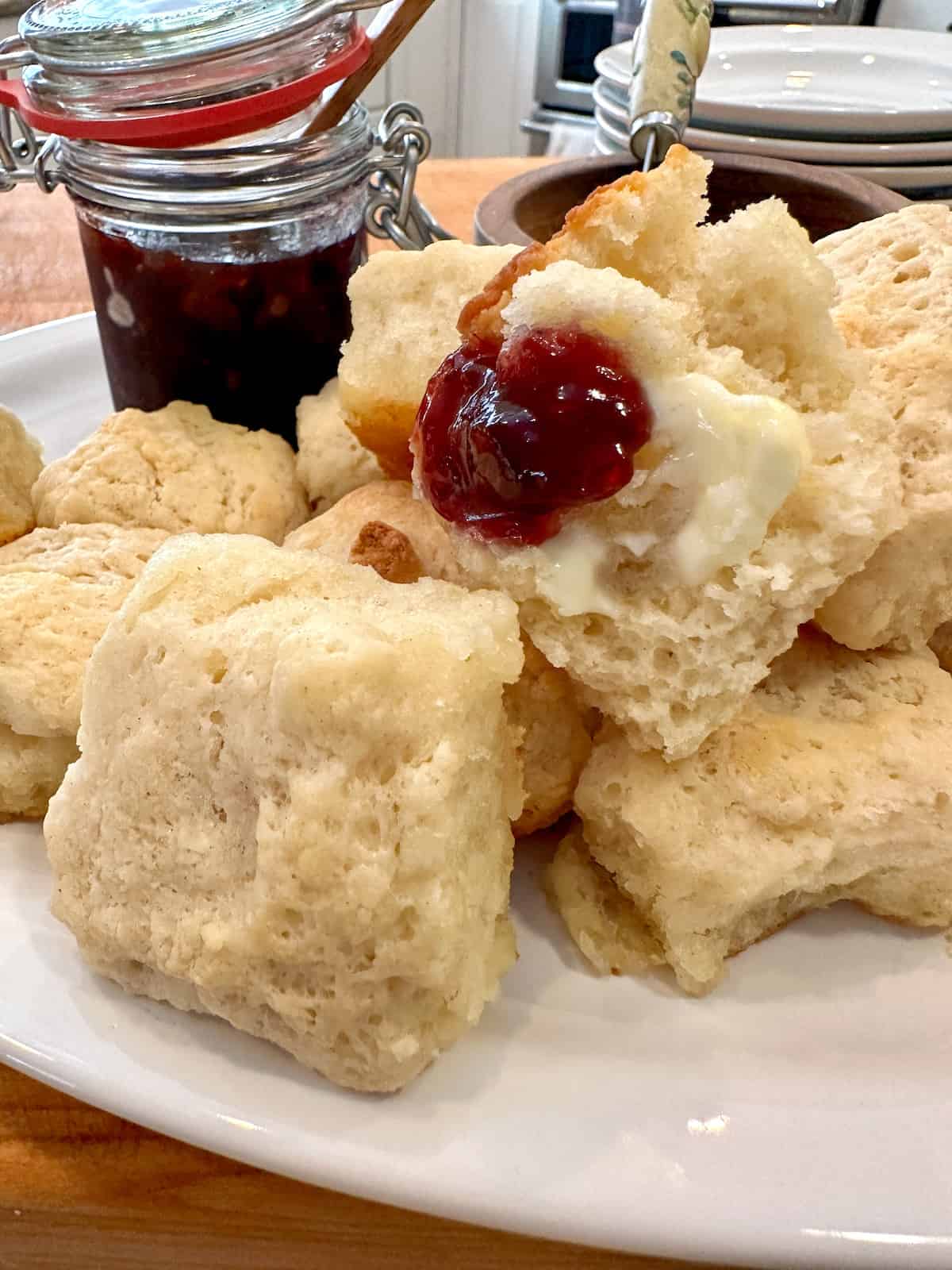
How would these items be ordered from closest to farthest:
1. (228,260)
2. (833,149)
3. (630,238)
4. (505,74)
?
(630,238), (228,260), (833,149), (505,74)

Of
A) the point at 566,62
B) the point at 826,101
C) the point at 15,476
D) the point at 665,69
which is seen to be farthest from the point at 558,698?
the point at 566,62

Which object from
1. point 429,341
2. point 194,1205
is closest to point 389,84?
point 429,341

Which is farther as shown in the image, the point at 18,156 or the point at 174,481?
the point at 18,156

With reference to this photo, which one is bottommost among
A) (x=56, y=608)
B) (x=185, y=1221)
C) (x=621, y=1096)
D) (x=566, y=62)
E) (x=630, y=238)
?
(x=566, y=62)

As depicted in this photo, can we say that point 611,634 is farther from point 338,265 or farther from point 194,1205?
point 338,265

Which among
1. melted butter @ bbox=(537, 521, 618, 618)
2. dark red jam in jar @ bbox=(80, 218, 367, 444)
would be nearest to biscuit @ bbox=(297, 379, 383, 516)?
dark red jam in jar @ bbox=(80, 218, 367, 444)

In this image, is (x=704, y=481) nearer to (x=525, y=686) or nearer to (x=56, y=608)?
(x=525, y=686)

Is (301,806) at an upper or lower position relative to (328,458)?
upper
